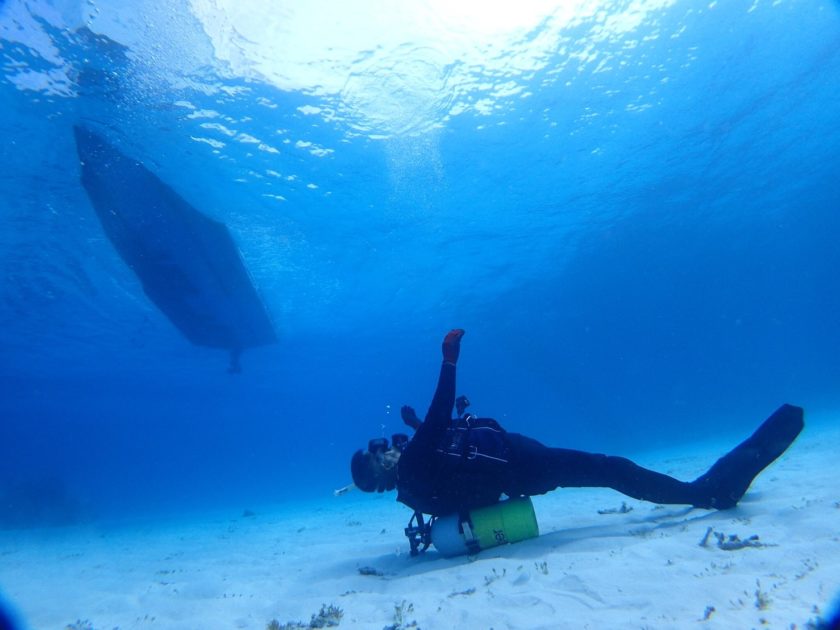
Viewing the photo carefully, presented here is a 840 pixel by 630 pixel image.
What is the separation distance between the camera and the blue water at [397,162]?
1144 centimetres

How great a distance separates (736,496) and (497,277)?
90.7 feet

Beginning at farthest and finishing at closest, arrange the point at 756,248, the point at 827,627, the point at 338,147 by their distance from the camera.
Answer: the point at 756,248 → the point at 338,147 → the point at 827,627

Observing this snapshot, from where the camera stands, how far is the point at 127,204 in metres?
14.3

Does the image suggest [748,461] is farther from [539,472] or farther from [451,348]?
[451,348]

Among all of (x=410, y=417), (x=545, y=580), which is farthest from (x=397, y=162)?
(x=545, y=580)

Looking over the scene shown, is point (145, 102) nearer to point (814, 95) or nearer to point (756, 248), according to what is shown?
point (814, 95)

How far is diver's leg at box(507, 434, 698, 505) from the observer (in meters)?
5.11

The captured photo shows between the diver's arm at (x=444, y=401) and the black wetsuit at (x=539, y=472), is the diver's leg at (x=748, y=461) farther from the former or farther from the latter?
the diver's arm at (x=444, y=401)

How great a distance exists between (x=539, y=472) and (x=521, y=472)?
215 millimetres

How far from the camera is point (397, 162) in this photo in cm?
1684

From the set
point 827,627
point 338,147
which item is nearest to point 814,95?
point 338,147

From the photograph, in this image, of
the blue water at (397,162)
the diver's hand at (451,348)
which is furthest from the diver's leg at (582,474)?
the blue water at (397,162)

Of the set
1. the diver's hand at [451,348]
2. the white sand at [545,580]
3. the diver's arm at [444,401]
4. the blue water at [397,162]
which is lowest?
the white sand at [545,580]

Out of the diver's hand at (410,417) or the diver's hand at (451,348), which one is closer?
the diver's hand at (451,348)
